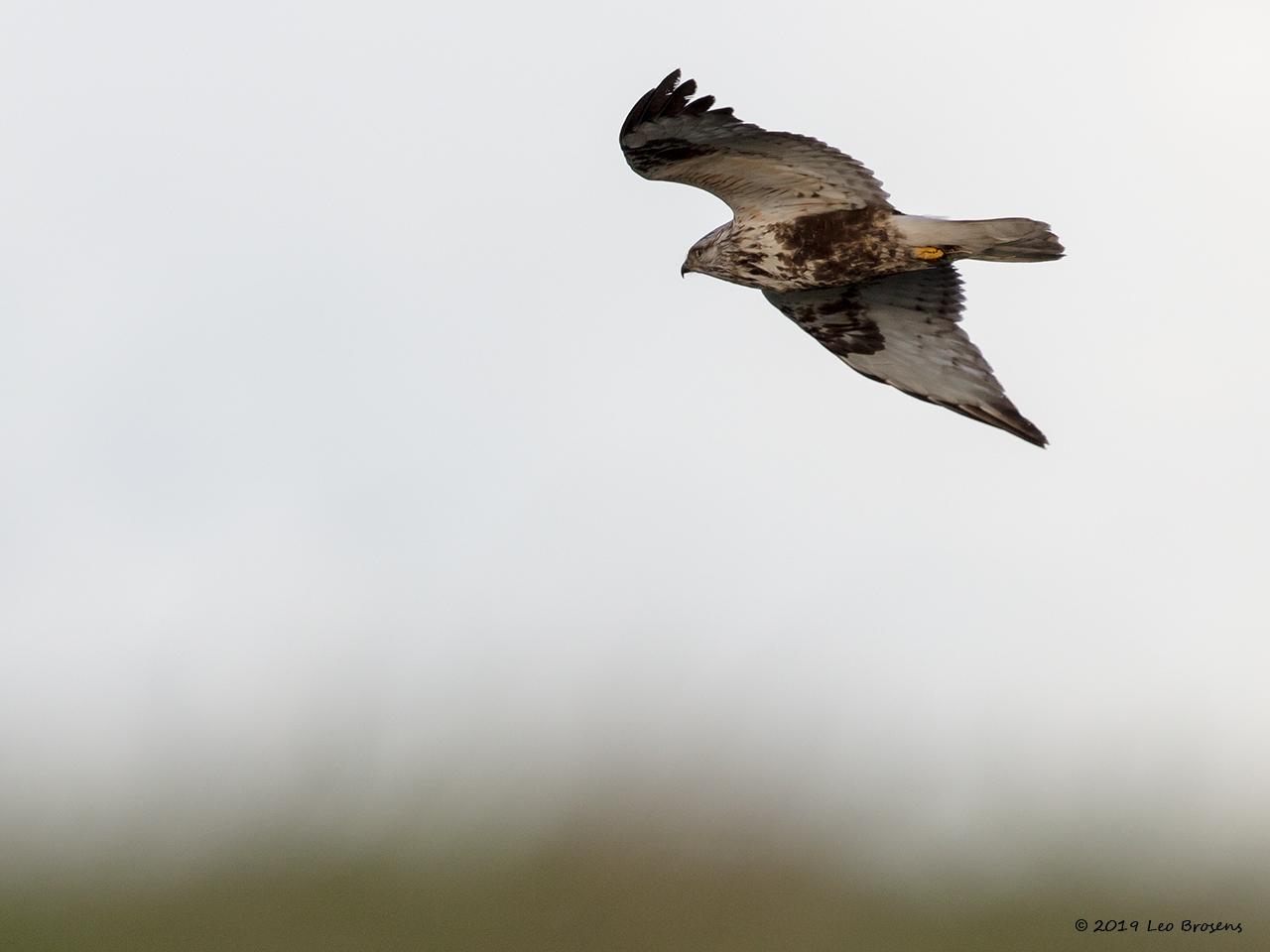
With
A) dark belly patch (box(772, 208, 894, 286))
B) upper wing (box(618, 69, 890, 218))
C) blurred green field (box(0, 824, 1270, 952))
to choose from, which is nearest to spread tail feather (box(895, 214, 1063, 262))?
dark belly patch (box(772, 208, 894, 286))

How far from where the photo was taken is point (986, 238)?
13.5 metres

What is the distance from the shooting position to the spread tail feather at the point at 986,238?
13.3m

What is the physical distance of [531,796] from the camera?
3167 centimetres

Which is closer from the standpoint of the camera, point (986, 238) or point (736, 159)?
point (986, 238)

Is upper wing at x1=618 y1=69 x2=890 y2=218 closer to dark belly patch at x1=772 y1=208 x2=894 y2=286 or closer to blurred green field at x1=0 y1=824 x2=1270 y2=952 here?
dark belly patch at x1=772 y1=208 x2=894 y2=286

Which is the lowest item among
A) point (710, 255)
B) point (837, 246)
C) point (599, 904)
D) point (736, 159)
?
point (599, 904)

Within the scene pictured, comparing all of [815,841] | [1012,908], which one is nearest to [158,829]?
[815,841]

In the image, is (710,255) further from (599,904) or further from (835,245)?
(599,904)

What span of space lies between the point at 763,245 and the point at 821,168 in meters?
0.75

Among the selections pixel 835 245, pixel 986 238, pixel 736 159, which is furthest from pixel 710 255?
pixel 986 238

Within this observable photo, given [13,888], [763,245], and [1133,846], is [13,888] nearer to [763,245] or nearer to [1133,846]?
[1133,846]

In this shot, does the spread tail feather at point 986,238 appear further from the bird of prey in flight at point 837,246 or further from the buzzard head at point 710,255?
the buzzard head at point 710,255

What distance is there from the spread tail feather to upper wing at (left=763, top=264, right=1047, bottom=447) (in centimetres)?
109

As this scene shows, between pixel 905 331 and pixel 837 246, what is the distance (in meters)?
1.30
